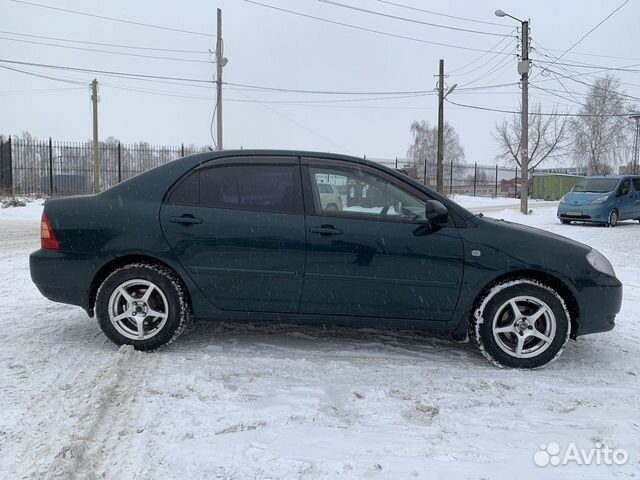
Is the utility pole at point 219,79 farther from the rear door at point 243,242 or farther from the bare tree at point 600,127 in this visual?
the bare tree at point 600,127

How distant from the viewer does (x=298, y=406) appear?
316 cm

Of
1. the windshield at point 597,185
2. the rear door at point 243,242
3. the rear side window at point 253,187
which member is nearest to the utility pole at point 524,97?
the windshield at point 597,185

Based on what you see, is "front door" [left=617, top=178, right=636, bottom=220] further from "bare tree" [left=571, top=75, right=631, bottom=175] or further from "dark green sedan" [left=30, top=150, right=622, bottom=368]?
"bare tree" [left=571, top=75, right=631, bottom=175]

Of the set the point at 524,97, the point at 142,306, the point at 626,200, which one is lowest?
the point at 142,306

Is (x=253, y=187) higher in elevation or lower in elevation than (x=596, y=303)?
higher

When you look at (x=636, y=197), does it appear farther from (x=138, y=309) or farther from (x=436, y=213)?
(x=138, y=309)

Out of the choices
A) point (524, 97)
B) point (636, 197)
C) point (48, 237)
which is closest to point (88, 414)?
point (48, 237)

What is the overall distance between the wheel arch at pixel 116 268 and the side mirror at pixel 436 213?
6.19ft

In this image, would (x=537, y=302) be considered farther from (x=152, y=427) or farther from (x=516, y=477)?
(x=152, y=427)

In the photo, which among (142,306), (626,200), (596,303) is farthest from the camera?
(626,200)

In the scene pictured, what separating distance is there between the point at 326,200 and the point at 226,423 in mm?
1801

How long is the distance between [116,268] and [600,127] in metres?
50.9

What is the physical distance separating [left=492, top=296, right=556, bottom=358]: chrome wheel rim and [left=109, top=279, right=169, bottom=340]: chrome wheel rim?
98.6 inches

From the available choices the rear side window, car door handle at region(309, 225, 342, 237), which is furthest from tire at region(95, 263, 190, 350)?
car door handle at region(309, 225, 342, 237)
